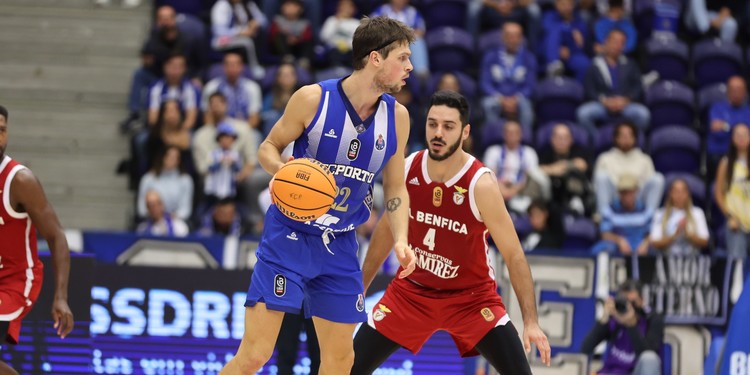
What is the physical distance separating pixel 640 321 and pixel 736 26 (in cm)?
687

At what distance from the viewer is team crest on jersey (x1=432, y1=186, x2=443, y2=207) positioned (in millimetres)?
6816

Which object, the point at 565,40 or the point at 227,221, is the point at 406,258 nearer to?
the point at 227,221

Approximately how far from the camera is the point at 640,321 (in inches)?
405

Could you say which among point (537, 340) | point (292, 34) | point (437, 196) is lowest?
point (537, 340)

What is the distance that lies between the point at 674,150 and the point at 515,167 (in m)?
2.32

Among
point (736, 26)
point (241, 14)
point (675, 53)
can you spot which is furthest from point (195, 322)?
point (736, 26)

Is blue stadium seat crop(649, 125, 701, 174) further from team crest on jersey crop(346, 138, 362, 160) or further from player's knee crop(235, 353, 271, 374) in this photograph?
player's knee crop(235, 353, 271, 374)

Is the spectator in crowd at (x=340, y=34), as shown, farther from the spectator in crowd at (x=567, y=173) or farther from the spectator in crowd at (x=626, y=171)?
the spectator in crowd at (x=626, y=171)

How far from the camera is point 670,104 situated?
14.6 meters

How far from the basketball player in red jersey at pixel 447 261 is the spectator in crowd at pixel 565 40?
8.43 meters

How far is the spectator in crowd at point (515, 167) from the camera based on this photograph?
12.7 meters

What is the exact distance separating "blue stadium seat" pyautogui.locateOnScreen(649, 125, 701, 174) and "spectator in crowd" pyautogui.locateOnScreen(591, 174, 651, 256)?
132cm

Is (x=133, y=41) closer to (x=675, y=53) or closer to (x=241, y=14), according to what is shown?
(x=241, y=14)

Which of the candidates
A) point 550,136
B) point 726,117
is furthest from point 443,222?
point 726,117
